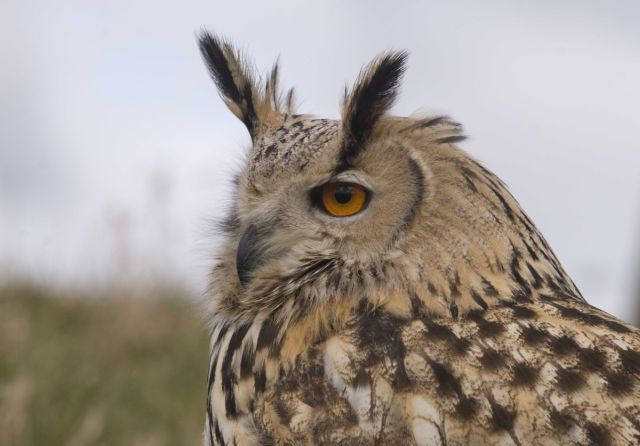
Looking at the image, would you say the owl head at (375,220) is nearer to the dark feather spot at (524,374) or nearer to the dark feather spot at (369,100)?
the dark feather spot at (369,100)

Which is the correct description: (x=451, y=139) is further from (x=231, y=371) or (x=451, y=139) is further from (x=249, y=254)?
(x=231, y=371)

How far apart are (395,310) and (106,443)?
188 cm

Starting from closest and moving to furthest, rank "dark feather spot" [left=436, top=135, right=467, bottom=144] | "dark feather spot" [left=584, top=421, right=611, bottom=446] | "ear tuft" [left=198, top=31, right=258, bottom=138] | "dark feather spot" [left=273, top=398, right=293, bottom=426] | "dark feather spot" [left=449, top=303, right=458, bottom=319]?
"dark feather spot" [left=584, top=421, right=611, bottom=446], "dark feather spot" [left=273, top=398, right=293, bottom=426], "dark feather spot" [left=449, top=303, right=458, bottom=319], "dark feather spot" [left=436, top=135, right=467, bottom=144], "ear tuft" [left=198, top=31, right=258, bottom=138]

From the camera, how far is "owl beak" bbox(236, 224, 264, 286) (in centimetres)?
260

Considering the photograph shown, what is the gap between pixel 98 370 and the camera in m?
4.42

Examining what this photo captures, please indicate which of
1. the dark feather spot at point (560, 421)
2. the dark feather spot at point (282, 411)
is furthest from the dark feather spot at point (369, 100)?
the dark feather spot at point (560, 421)

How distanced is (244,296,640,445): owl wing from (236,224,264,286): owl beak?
417mm

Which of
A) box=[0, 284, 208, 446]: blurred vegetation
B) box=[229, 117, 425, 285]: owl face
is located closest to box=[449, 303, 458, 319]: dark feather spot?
box=[229, 117, 425, 285]: owl face

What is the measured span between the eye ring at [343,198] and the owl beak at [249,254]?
0.73 ft

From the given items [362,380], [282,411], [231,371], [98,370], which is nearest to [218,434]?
[231,371]

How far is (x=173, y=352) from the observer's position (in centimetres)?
515

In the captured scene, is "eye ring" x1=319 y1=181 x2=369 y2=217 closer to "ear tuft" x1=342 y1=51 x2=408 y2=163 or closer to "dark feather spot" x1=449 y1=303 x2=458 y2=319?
"ear tuft" x1=342 y1=51 x2=408 y2=163

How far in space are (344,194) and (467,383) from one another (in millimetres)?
676

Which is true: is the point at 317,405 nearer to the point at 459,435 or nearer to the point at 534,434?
the point at 459,435
